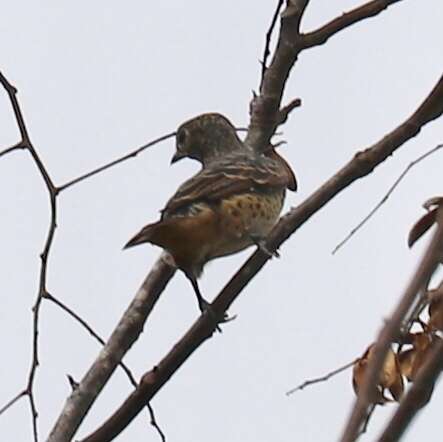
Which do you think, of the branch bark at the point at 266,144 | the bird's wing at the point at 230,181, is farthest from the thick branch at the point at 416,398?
the bird's wing at the point at 230,181

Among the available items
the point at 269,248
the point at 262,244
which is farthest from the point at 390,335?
the point at 262,244

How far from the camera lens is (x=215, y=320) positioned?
10.2ft

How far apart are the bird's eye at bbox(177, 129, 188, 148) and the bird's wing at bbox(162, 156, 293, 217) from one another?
802 millimetres

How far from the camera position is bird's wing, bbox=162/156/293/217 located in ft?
15.4

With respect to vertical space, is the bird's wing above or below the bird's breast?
above

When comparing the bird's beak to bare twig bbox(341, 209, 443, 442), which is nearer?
bare twig bbox(341, 209, 443, 442)

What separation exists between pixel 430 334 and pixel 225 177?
2812mm

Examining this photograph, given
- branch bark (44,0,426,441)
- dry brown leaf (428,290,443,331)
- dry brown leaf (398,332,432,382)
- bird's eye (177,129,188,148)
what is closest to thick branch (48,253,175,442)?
branch bark (44,0,426,441)

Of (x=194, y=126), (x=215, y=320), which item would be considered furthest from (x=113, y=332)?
(x=194, y=126)

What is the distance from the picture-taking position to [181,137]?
6.03 m

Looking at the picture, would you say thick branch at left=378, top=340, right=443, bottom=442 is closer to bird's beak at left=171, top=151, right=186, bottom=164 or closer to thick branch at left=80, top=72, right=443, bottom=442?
thick branch at left=80, top=72, right=443, bottom=442

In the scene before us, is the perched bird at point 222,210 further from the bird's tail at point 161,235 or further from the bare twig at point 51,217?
the bare twig at point 51,217

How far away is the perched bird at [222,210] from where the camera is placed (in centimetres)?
443

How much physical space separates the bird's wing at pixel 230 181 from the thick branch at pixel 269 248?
55.4 inches
